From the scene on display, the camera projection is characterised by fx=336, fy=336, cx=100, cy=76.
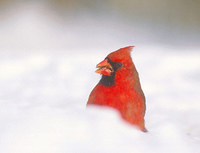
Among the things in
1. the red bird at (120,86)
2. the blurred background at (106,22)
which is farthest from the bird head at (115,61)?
the blurred background at (106,22)

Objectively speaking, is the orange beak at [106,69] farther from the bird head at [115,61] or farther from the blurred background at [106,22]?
the blurred background at [106,22]

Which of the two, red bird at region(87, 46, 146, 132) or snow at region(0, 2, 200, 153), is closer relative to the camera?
snow at region(0, 2, 200, 153)

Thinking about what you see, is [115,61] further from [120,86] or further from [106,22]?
[106,22]

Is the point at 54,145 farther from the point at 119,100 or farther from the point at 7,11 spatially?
the point at 7,11

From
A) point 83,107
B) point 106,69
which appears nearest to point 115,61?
point 106,69

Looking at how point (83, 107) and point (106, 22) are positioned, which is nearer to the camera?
point (83, 107)

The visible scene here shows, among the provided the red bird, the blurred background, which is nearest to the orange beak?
the red bird

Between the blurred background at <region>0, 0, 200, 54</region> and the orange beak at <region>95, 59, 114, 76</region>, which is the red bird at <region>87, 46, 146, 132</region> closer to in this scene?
the orange beak at <region>95, 59, 114, 76</region>
